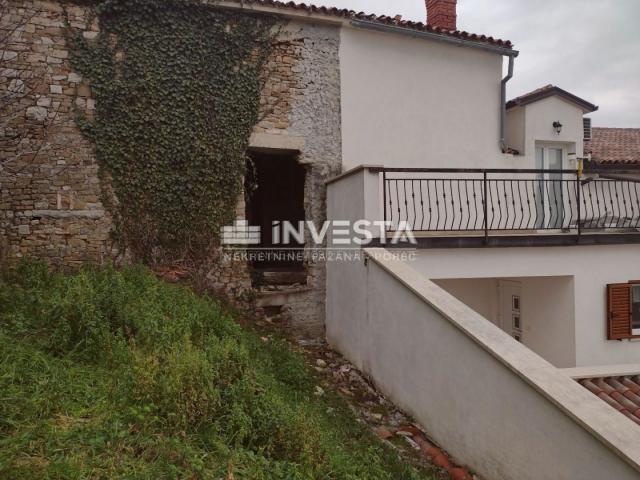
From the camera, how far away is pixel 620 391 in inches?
198

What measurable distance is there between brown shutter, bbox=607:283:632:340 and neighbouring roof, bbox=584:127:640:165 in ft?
15.8

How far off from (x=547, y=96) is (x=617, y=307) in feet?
16.3

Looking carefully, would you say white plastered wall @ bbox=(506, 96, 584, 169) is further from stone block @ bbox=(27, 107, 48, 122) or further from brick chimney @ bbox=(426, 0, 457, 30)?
stone block @ bbox=(27, 107, 48, 122)

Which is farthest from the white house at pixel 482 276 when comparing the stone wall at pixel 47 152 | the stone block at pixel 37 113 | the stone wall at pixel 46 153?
the stone block at pixel 37 113

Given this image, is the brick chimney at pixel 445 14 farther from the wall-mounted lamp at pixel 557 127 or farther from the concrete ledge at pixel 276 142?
the concrete ledge at pixel 276 142

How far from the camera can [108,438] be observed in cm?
286

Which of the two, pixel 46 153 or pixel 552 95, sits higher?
pixel 552 95

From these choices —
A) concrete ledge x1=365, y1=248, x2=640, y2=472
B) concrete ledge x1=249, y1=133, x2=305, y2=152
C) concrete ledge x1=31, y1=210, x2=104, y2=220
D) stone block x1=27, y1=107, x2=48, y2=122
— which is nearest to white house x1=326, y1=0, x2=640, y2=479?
concrete ledge x1=365, y1=248, x2=640, y2=472

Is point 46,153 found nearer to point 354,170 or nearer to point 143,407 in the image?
point 354,170

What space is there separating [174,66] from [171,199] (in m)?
2.24

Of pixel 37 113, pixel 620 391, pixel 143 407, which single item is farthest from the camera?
pixel 37 113

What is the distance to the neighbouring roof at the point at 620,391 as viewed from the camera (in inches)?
184

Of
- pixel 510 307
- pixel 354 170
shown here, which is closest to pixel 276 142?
pixel 354 170

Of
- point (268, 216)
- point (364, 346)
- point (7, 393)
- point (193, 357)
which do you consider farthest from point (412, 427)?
point (268, 216)
